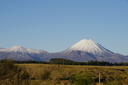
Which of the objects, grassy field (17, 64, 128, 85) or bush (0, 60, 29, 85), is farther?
grassy field (17, 64, 128, 85)

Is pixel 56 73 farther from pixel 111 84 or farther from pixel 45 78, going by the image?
pixel 111 84

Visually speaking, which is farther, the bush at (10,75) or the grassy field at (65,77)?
the grassy field at (65,77)

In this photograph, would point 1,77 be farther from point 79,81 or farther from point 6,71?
point 79,81

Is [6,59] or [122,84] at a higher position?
[6,59]

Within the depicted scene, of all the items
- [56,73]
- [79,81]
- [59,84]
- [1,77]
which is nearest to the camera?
[79,81]

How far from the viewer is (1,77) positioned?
132ft

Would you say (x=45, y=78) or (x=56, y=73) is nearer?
(x=45, y=78)

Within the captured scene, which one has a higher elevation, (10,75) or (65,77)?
(65,77)

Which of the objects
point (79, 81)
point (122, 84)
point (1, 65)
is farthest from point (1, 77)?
point (122, 84)

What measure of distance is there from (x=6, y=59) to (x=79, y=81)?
21148 millimetres

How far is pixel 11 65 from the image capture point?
47125mm

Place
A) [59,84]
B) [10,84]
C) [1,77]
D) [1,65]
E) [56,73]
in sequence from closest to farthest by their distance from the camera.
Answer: [10,84]
[1,77]
[1,65]
[59,84]
[56,73]

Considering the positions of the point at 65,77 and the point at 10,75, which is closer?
the point at 10,75

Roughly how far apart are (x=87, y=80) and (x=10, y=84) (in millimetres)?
9780
